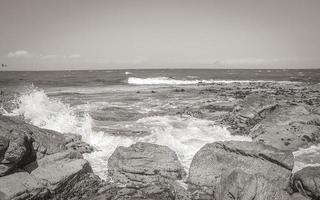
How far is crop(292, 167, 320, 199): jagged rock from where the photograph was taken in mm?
6367

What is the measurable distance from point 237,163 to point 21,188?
5.61 meters

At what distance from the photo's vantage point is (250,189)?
5.82m

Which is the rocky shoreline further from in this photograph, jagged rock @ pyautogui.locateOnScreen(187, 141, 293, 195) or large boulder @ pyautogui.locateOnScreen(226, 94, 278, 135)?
large boulder @ pyautogui.locateOnScreen(226, 94, 278, 135)

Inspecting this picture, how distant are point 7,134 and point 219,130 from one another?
9.23m

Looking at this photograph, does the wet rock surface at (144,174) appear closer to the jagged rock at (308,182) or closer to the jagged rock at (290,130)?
the jagged rock at (308,182)

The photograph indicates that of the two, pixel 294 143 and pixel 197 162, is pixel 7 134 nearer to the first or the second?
pixel 197 162

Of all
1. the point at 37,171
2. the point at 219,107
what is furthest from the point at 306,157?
the point at 219,107

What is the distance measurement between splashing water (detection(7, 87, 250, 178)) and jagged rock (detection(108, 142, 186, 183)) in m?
0.64

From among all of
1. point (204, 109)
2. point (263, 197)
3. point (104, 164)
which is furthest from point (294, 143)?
point (204, 109)

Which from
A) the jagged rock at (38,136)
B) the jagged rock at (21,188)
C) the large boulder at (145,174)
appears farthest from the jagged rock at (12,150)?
the large boulder at (145,174)

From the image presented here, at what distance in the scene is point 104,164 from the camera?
926 cm

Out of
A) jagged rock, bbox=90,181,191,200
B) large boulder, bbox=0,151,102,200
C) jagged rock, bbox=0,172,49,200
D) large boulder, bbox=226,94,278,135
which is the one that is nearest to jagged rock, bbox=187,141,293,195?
jagged rock, bbox=90,181,191,200

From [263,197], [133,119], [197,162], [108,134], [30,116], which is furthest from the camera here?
[133,119]

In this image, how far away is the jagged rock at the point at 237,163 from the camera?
7.46m
